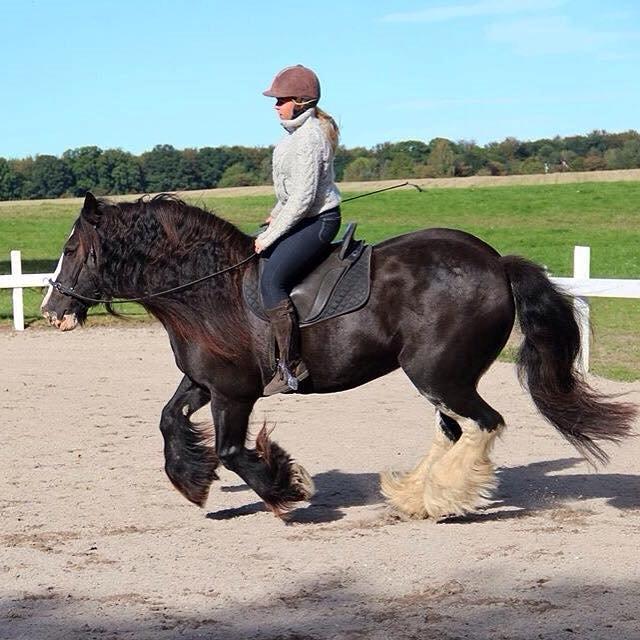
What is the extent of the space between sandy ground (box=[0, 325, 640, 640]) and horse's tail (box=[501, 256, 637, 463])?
22.2 inches

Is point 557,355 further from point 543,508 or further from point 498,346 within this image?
point 543,508

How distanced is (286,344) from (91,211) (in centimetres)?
144

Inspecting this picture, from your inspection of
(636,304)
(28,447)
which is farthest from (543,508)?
(636,304)

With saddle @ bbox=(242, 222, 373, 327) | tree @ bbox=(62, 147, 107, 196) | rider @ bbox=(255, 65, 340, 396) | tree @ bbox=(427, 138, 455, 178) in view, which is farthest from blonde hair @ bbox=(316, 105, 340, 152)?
tree @ bbox=(62, 147, 107, 196)

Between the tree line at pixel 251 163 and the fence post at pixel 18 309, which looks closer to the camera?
the fence post at pixel 18 309

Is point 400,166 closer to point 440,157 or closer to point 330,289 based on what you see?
point 440,157

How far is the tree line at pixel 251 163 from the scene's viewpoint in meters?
48.4

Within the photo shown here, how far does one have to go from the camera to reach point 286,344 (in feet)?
22.1

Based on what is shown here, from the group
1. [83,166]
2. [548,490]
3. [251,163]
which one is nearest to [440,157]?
[251,163]

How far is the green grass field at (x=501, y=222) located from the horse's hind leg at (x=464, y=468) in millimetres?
11601

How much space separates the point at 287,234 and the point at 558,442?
399 centimetres

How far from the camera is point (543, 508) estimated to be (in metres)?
7.39

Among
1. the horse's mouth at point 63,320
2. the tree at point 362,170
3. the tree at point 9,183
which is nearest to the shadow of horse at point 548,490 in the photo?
the horse's mouth at point 63,320

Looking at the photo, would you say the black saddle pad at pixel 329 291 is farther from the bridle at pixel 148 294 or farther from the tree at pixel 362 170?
the tree at pixel 362 170
